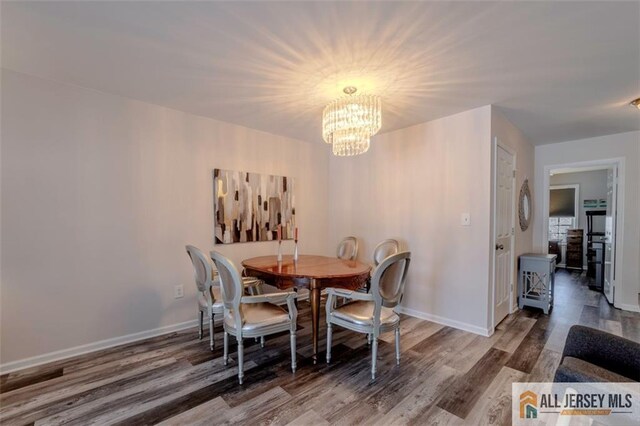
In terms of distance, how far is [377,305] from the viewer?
6.84 ft

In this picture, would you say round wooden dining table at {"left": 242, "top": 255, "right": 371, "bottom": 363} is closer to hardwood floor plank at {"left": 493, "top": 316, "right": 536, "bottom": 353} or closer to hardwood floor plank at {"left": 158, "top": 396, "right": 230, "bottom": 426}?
hardwood floor plank at {"left": 158, "top": 396, "right": 230, "bottom": 426}

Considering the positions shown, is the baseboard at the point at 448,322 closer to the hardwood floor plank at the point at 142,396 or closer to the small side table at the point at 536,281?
the small side table at the point at 536,281

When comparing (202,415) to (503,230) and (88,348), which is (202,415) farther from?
(503,230)

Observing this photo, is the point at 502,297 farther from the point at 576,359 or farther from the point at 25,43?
the point at 25,43

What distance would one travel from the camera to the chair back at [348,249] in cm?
370

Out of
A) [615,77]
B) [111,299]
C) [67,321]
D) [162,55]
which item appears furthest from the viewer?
[111,299]

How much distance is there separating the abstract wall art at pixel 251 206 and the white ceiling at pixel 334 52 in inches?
35.9

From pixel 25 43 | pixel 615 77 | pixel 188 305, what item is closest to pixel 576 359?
pixel 615 77

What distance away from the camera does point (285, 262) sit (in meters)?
2.93

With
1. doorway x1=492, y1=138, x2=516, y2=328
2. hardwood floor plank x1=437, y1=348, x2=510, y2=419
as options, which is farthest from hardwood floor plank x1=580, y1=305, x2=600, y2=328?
hardwood floor plank x1=437, y1=348, x2=510, y2=419

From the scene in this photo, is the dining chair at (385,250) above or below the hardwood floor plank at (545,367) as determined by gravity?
above

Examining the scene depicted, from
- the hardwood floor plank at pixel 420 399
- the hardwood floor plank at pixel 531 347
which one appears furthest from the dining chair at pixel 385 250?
the hardwood floor plank at pixel 531 347

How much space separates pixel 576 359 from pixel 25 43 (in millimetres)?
3756

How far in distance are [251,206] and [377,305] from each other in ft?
6.78
